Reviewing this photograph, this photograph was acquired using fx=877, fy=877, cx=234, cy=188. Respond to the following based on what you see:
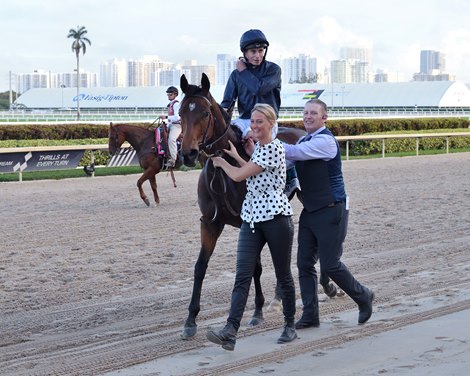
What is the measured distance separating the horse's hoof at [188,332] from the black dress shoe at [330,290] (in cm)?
157

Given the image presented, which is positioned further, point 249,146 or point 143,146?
point 143,146

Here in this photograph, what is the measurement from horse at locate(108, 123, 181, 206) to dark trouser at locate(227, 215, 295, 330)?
8452mm

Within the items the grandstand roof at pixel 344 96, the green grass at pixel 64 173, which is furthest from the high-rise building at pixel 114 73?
the green grass at pixel 64 173

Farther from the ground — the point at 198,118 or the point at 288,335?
the point at 198,118

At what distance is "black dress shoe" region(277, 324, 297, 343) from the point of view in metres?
5.55

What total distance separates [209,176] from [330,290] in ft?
5.31

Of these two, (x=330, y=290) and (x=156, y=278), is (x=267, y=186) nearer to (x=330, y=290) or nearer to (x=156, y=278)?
(x=330, y=290)

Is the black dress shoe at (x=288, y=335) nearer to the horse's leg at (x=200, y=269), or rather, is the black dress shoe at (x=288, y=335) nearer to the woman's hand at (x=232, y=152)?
the horse's leg at (x=200, y=269)

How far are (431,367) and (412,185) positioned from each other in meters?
12.4

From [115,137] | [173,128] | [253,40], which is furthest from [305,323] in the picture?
[115,137]

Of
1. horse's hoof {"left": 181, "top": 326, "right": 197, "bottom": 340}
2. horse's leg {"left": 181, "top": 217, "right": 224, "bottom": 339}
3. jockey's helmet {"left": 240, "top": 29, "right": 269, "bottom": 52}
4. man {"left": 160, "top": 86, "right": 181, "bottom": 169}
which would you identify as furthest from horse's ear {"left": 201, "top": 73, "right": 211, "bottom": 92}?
man {"left": 160, "top": 86, "right": 181, "bottom": 169}

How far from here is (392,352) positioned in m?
5.27

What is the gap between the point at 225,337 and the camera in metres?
5.21

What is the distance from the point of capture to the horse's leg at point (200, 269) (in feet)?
18.8
